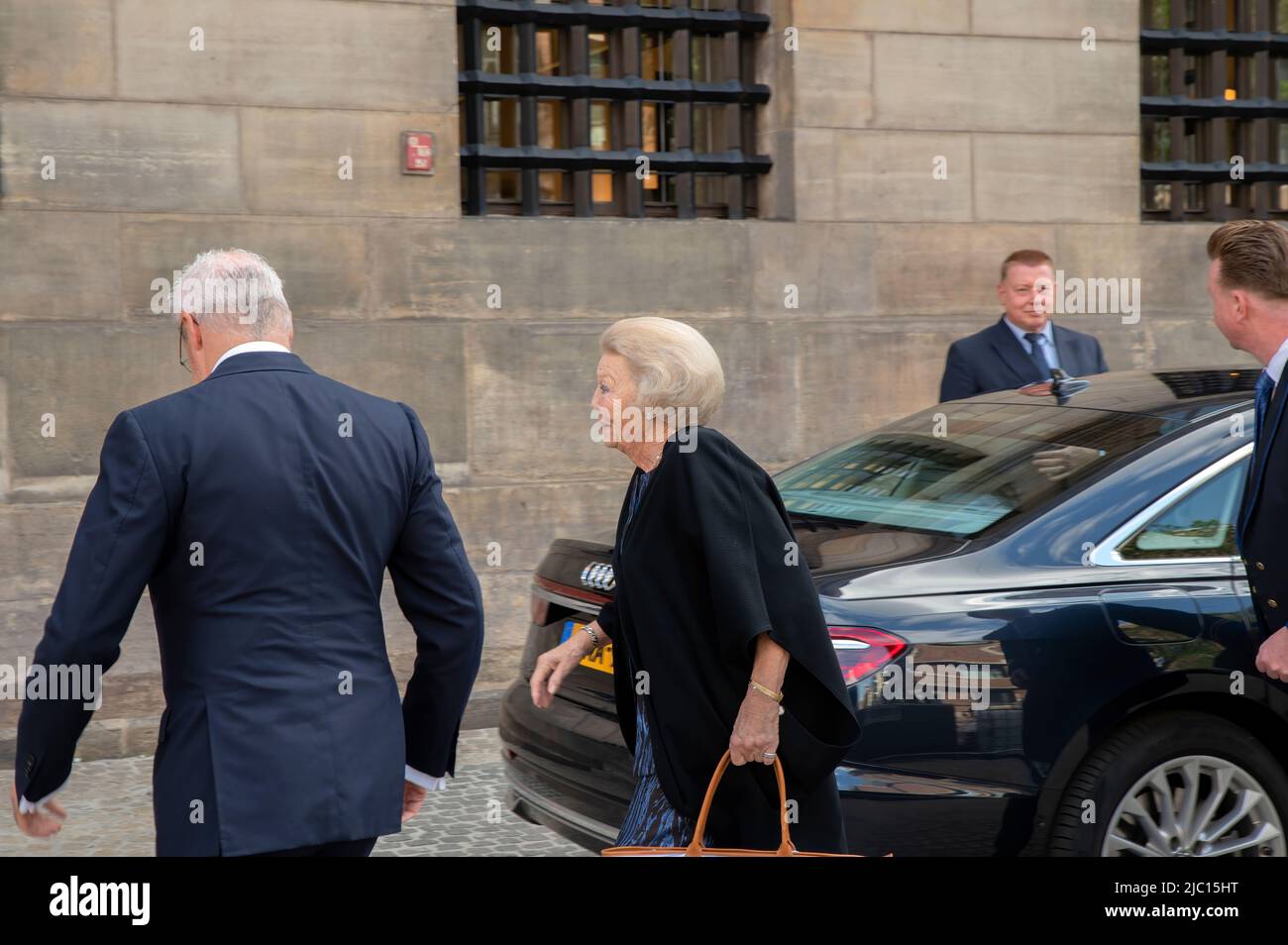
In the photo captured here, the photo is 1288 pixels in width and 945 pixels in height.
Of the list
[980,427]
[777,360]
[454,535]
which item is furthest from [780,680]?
[777,360]

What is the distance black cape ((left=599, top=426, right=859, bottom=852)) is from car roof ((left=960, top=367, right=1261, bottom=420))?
1.89 meters

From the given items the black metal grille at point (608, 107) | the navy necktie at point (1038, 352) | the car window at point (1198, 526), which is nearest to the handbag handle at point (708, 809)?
the car window at point (1198, 526)

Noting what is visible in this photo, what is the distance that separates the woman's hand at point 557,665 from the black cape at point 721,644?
0.43 m

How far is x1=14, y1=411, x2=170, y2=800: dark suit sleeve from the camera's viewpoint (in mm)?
2738

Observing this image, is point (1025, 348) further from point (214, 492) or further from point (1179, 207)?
point (214, 492)

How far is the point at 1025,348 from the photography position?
7023 millimetres

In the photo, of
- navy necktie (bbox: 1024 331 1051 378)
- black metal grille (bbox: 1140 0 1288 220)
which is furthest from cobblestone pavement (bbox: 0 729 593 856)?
black metal grille (bbox: 1140 0 1288 220)

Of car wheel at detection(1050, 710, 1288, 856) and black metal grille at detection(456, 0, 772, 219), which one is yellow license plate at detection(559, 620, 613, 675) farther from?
black metal grille at detection(456, 0, 772, 219)

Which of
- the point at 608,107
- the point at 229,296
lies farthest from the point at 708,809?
the point at 608,107

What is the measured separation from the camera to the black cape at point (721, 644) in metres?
3.30

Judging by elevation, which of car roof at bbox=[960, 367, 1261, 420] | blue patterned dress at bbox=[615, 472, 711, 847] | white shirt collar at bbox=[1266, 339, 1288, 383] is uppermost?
white shirt collar at bbox=[1266, 339, 1288, 383]

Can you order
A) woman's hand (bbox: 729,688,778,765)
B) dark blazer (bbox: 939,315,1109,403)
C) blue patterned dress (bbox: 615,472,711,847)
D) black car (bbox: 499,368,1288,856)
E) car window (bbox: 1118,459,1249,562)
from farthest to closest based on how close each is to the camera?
1. dark blazer (bbox: 939,315,1109,403)
2. car window (bbox: 1118,459,1249,562)
3. black car (bbox: 499,368,1288,856)
4. blue patterned dress (bbox: 615,472,711,847)
5. woman's hand (bbox: 729,688,778,765)

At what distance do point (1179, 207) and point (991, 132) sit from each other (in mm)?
1566

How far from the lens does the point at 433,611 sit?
3066 millimetres
